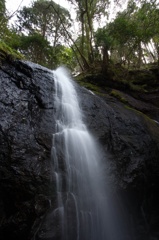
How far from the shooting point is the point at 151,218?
547 centimetres

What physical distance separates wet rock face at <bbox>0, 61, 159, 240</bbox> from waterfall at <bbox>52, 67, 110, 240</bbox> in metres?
0.19

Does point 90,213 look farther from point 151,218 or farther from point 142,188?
point 151,218

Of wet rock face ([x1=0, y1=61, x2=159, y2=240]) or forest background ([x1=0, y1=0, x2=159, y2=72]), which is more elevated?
forest background ([x1=0, y1=0, x2=159, y2=72])

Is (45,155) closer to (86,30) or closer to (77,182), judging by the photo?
(77,182)

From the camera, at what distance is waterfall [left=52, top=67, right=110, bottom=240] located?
3.90 metres

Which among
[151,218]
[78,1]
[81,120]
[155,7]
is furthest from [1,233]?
[78,1]

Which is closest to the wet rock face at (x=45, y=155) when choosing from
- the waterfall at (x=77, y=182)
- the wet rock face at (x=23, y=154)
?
the wet rock face at (x=23, y=154)

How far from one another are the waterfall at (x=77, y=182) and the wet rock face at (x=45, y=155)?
0.19m

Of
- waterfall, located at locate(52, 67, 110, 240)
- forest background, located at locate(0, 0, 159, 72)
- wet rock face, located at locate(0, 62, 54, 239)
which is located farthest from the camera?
forest background, located at locate(0, 0, 159, 72)

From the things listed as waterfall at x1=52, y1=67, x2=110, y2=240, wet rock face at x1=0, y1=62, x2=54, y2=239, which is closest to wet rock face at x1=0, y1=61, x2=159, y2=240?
wet rock face at x1=0, y1=62, x2=54, y2=239

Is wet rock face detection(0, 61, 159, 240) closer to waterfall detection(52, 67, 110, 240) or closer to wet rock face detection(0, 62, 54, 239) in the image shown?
wet rock face detection(0, 62, 54, 239)

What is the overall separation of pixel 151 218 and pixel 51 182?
10.8ft

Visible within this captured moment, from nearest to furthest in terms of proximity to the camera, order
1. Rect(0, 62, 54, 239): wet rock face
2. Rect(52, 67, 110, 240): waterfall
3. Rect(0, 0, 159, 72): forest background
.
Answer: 1. Rect(0, 62, 54, 239): wet rock face
2. Rect(52, 67, 110, 240): waterfall
3. Rect(0, 0, 159, 72): forest background

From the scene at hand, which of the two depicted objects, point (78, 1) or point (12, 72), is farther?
point (78, 1)
